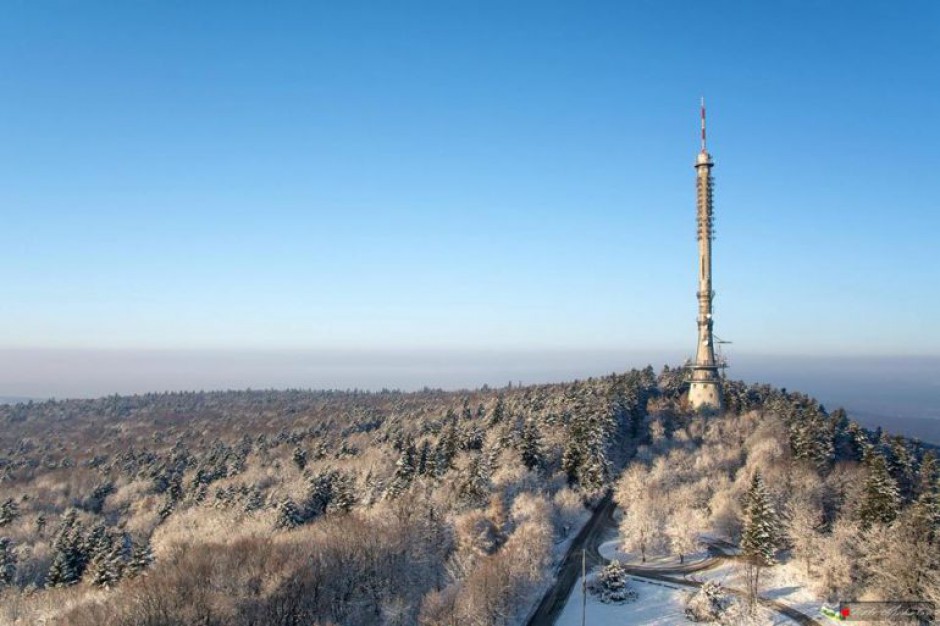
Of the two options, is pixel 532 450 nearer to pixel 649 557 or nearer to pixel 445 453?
pixel 445 453

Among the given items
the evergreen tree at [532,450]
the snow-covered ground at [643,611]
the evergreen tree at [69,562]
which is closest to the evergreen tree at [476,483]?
the evergreen tree at [532,450]

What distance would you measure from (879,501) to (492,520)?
35.2 meters

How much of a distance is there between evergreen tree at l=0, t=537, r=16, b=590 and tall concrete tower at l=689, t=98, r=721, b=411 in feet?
317

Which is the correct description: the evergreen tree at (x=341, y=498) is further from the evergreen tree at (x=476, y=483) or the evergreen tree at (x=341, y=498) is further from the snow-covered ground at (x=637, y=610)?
the snow-covered ground at (x=637, y=610)

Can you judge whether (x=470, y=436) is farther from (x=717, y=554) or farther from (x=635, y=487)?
(x=717, y=554)

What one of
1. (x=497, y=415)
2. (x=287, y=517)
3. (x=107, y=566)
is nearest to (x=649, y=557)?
(x=287, y=517)

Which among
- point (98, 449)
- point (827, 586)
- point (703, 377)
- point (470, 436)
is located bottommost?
point (98, 449)

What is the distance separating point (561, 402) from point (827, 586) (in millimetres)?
61800

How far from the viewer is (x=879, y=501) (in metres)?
56.1

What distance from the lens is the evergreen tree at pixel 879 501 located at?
5522 cm

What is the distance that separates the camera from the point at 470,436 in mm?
95312

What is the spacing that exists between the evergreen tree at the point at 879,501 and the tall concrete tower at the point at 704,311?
44.8 m

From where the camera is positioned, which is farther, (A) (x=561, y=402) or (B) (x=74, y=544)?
(A) (x=561, y=402)

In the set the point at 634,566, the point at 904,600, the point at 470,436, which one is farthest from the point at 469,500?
the point at 904,600
